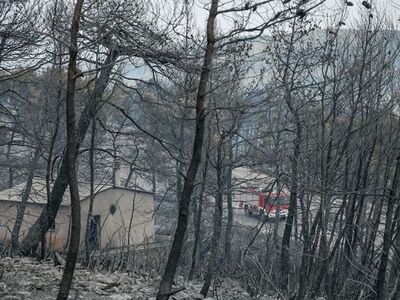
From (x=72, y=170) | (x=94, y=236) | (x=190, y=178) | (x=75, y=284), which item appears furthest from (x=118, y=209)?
(x=72, y=170)

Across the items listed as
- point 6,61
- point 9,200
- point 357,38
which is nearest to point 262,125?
point 357,38

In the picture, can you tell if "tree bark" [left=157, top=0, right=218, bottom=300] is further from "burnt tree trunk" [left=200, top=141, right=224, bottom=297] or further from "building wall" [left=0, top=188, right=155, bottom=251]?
"building wall" [left=0, top=188, right=155, bottom=251]

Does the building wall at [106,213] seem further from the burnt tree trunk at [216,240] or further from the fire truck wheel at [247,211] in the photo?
the burnt tree trunk at [216,240]

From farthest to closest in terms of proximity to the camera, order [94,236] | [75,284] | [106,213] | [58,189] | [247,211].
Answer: [247,211], [106,213], [94,236], [58,189], [75,284]

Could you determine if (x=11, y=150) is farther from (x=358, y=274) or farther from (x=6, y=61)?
(x=358, y=274)

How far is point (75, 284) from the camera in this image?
7.61 meters

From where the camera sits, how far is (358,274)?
36.5 feet

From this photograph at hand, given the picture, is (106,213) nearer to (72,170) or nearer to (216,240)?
(216,240)

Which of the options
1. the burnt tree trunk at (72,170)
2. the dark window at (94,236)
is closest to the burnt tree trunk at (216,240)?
the dark window at (94,236)

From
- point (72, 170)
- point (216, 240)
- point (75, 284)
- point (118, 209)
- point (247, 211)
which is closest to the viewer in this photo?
point (72, 170)

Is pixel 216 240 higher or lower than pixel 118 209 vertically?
higher

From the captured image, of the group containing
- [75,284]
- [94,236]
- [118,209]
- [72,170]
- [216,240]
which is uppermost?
[72,170]

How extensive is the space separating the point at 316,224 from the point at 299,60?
168 inches

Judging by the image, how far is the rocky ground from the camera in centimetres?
687
